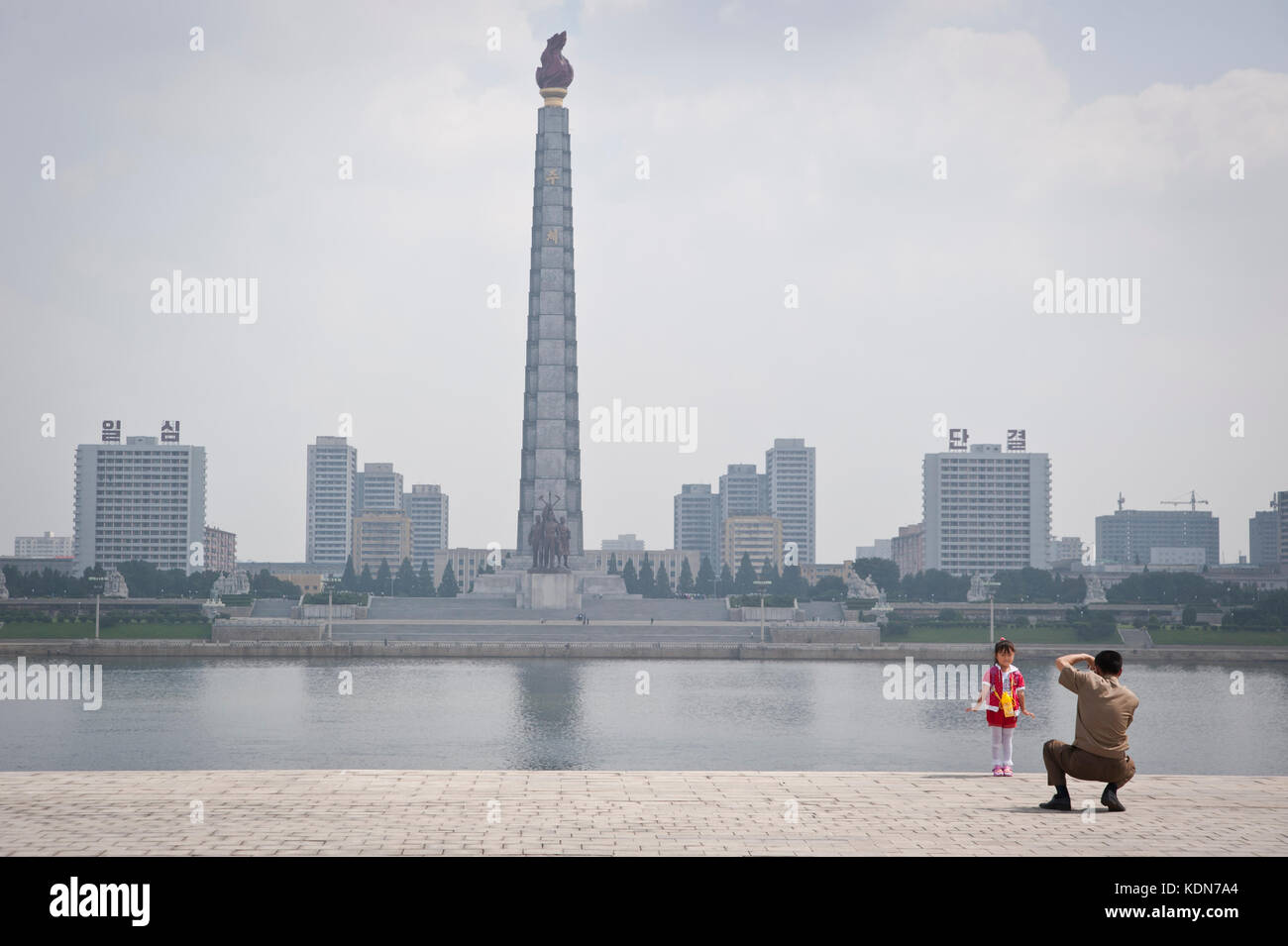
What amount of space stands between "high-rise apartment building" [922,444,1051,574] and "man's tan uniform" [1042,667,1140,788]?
18950cm

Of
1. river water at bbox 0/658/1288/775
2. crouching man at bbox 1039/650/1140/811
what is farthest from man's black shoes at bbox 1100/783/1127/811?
river water at bbox 0/658/1288/775

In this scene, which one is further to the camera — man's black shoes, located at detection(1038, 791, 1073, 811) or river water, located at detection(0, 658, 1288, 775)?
river water, located at detection(0, 658, 1288, 775)

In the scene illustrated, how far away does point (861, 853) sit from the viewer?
10.5 metres

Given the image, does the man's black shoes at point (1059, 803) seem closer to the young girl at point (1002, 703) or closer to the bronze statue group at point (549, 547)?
the young girl at point (1002, 703)

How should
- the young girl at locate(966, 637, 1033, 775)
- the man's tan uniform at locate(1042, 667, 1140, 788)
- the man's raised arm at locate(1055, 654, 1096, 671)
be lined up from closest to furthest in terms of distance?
1. the man's tan uniform at locate(1042, 667, 1140, 788)
2. the man's raised arm at locate(1055, 654, 1096, 671)
3. the young girl at locate(966, 637, 1033, 775)

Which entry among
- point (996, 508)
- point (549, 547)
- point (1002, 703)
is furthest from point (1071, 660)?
point (996, 508)

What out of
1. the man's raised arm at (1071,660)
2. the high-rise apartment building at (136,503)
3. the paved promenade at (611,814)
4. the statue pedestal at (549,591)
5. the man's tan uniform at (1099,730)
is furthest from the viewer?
the high-rise apartment building at (136,503)

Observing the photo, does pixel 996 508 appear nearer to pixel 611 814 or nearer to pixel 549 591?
pixel 549 591

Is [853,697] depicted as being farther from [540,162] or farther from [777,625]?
[540,162]

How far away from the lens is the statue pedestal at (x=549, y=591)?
299ft

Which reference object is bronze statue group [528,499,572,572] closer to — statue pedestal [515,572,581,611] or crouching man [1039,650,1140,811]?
statue pedestal [515,572,581,611]

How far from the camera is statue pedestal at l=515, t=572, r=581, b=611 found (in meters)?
91.1

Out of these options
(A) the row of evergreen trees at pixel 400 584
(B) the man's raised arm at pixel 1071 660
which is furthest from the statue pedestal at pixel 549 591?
(B) the man's raised arm at pixel 1071 660
